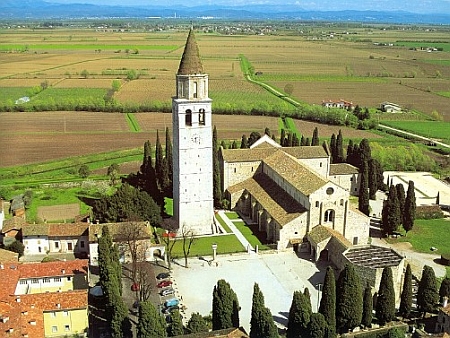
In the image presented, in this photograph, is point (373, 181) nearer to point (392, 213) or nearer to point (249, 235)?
point (392, 213)

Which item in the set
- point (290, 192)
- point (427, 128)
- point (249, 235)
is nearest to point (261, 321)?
point (249, 235)

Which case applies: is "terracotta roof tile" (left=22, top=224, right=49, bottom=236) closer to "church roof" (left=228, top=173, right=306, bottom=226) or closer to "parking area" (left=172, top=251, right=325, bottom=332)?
"parking area" (left=172, top=251, right=325, bottom=332)

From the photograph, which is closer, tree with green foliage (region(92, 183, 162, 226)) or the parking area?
the parking area

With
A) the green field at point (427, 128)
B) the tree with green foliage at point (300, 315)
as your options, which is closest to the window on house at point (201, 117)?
the tree with green foliage at point (300, 315)

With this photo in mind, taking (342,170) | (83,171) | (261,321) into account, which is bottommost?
(83,171)

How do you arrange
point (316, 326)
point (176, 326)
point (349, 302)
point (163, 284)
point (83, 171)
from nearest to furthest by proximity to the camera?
point (176, 326)
point (316, 326)
point (349, 302)
point (163, 284)
point (83, 171)

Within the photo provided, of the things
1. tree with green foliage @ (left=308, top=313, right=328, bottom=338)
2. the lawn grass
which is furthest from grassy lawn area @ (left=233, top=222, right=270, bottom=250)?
tree with green foliage @ (left=308, top=313, right=328, bottom=338)

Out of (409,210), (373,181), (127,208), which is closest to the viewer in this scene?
(127,208)
